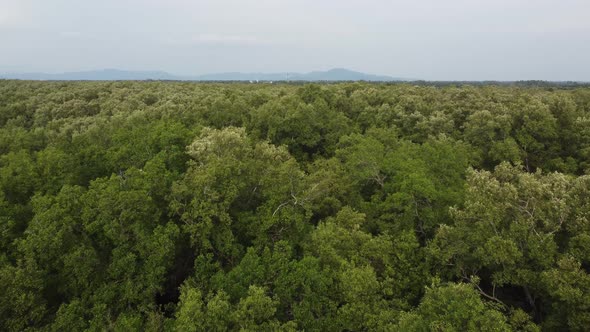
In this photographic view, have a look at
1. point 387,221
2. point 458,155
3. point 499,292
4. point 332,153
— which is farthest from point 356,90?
point 499,292

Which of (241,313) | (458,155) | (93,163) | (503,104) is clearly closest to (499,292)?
(458,155)

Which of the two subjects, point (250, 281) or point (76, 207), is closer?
point (250, 281)

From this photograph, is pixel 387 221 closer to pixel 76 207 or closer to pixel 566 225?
pixel 566 225

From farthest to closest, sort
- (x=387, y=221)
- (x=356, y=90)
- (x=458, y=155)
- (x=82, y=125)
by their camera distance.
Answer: (x=356, y=90), (x=82, y=125), (x=458, y=155), (x=387, y=221)

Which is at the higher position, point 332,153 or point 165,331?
point 332,153

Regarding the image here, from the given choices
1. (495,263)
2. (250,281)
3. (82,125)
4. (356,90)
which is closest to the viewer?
(250,281)

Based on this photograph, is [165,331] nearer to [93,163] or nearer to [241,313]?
[241,313]

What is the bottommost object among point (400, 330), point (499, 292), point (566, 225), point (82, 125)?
point (499, 292)
